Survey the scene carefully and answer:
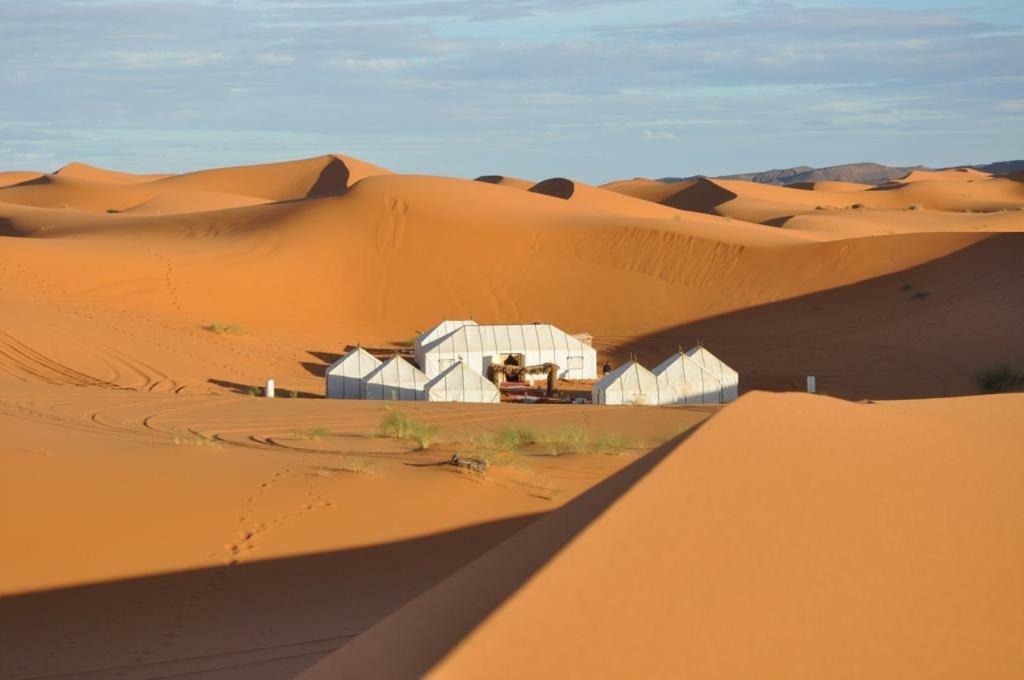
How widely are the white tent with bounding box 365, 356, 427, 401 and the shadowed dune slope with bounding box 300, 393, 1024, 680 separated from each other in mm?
21323

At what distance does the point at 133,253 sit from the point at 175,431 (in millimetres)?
28641

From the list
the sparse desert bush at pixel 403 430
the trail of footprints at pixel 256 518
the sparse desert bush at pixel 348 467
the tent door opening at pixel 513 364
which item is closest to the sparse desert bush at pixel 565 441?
the sparse desert bush at pixel 403 430

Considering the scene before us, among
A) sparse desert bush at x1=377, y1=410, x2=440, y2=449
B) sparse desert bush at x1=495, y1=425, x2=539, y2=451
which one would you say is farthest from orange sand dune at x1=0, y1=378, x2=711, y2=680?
sparse desert bush at x1=377, y1=410, x2=440, y2=449

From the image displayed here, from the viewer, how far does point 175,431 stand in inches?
641

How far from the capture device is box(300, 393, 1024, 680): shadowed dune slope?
4.51 meters

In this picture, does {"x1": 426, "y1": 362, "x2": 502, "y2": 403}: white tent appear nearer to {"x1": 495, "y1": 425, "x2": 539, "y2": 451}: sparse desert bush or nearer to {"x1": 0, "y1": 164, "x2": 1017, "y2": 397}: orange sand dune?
{"x1": 0, "y1": 164, "x2": 1017, "y2": 397}: orange sand dune

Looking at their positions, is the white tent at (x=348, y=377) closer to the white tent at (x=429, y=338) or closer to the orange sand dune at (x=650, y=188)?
the white tent at (x=429, y=338)

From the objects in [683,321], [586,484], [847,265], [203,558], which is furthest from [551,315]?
[203,558]

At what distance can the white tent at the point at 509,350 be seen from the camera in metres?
31.0

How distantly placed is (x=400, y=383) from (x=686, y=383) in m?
6.18

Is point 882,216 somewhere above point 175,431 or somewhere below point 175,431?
above

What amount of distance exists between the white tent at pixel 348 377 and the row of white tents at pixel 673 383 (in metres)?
5.17

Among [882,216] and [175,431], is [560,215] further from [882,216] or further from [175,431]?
[175,431]

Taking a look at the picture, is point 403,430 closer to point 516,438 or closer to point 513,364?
point 516,438
